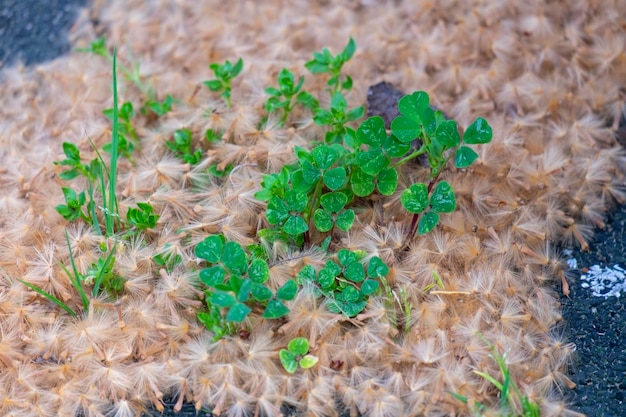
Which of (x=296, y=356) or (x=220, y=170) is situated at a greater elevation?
(x=220, y=170)

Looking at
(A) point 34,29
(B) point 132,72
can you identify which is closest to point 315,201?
(B) point 132,72

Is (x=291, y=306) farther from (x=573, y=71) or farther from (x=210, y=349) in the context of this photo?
(x=573, y=71)

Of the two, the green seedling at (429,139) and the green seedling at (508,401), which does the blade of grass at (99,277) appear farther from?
the green seedling at (508,401)

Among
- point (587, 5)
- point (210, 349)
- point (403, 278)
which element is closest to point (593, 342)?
point (403, 278)

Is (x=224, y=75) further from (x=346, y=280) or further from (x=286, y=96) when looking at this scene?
(x=346, y=280)

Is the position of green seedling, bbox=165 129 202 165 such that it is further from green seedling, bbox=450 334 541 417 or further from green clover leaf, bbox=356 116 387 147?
green seedling, bbox=450 334 541 417

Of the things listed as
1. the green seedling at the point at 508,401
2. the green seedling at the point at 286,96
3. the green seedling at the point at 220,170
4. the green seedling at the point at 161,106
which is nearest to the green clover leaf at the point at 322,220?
the green seedling at the point at 220,170

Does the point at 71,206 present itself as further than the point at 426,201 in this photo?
Yes
